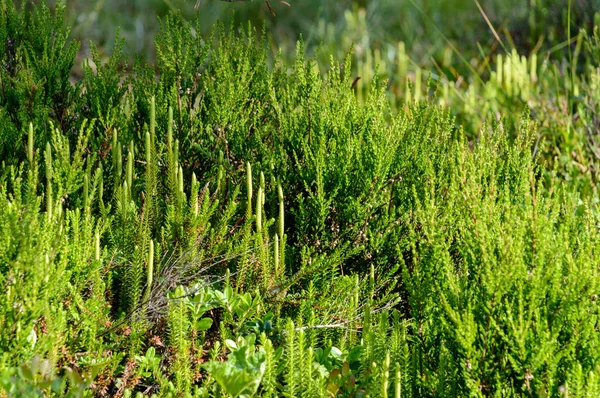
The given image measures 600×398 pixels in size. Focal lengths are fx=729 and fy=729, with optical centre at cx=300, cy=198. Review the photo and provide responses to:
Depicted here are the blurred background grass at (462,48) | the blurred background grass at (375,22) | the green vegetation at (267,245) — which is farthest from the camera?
the blurred background grass at (375,22)

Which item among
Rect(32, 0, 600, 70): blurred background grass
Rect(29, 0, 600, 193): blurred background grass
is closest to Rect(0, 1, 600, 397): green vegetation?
Rect(29, 0, 600, 193): blurred background grass

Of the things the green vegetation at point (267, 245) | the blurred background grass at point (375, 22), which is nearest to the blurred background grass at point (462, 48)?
the blurred background grass at point (375, 22)

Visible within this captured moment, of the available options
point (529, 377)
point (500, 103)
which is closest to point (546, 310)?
point (529, 377)

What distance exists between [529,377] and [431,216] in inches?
18.5

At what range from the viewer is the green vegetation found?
5.73 feet

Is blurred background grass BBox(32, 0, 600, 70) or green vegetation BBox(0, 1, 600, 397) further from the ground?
blurred background grass BBox(32, 0, 600, 70)

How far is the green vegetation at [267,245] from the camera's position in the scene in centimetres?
175

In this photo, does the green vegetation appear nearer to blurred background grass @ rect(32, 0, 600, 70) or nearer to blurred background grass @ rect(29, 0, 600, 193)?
blurred background grass @ rect(29, 0, 600, 193)

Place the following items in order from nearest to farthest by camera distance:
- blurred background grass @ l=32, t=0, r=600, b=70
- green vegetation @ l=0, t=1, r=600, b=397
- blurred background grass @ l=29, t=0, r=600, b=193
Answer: green vegetation @ l=0, t=1, r=600, b=397, blurred background grass @ l=29, t=0, r=600, b=193, blurred background grass @ l=32, t=0, r=600, b=70

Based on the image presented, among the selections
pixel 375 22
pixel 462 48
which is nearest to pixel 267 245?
pixel 462 48

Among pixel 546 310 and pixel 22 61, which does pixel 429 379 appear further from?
pixel 22 61

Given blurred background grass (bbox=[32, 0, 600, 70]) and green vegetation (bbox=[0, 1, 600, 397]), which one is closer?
green vegetation (bbox=[0, 1, 600, 397])

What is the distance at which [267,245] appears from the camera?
7.54ft

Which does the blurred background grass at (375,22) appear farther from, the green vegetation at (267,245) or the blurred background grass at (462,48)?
the green vegetation at (267,245)
